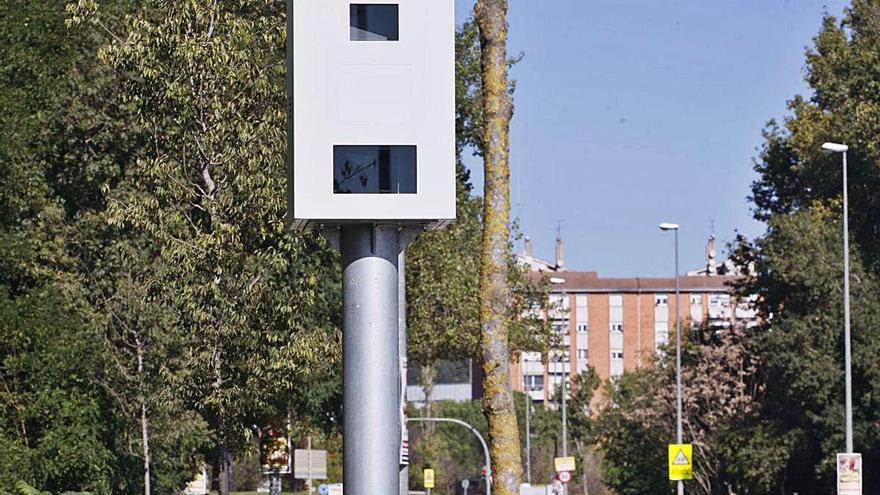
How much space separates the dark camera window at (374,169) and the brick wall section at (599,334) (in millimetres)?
145553

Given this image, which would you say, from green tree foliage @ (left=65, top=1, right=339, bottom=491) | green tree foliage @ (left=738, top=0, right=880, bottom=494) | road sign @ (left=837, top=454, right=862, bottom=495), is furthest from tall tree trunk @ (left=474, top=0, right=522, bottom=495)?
green tree foliage @ (left=738, top=0, right=880, bottom=494)

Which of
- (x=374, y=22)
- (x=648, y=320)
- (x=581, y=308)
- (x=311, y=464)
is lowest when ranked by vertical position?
(x=311, y=464)

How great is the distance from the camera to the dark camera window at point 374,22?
1156 cm

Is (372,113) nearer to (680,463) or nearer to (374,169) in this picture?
(374,169)

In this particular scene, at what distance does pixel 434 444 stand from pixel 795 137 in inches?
1975

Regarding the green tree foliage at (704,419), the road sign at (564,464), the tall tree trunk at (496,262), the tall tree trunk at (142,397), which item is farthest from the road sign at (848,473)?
the tall tree trunk at (496,262)

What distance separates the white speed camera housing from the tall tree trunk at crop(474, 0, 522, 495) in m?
2.83

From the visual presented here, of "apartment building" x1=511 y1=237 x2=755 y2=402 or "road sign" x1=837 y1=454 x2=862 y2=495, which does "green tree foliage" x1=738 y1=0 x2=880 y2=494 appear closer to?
"road sign" x1=837 y1=454 x2=862 y2=495

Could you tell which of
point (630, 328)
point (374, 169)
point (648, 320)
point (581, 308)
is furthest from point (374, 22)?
point (648, 320)

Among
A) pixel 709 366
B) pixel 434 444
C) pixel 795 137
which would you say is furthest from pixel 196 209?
pixel 434 444

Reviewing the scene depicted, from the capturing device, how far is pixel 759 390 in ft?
225

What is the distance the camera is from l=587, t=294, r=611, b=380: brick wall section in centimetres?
15625

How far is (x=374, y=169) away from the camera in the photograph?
11359mm

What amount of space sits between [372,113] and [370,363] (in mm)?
1624
